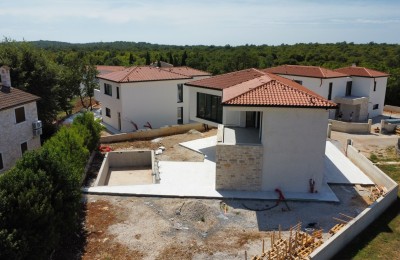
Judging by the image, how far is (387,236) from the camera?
1614cm

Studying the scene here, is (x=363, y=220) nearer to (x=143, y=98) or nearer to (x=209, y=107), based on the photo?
(x=209, y=107)

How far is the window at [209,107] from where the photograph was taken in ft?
87.5

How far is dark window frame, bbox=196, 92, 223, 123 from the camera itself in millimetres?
26656

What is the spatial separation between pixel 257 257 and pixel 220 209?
5178mm

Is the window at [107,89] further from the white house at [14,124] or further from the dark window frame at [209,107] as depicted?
the dark window frame at [209,107]

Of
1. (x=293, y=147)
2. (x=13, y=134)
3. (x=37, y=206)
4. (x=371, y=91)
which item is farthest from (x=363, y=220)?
(x=371, y=91)

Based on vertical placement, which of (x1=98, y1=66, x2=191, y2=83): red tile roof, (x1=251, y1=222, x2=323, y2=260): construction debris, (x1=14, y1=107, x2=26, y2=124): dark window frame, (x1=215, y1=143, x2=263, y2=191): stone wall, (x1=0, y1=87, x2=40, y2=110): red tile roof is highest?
(x1=98, y1=66, x2=191, y2=83): red tile roof

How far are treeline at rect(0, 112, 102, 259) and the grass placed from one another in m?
11.3

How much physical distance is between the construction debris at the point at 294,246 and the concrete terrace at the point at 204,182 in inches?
185

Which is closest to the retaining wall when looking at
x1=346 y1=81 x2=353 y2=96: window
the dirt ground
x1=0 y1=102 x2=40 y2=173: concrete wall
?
the dirt ground

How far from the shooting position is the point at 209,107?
90.1 ft

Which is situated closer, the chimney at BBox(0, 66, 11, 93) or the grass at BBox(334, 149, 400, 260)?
the grass at BBox(334, 149, 400, 260)

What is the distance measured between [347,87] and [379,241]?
33.4 meters

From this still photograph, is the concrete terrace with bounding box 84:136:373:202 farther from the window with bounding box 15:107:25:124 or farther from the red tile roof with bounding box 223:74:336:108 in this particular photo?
the window with bounding box 15:107:25:124
